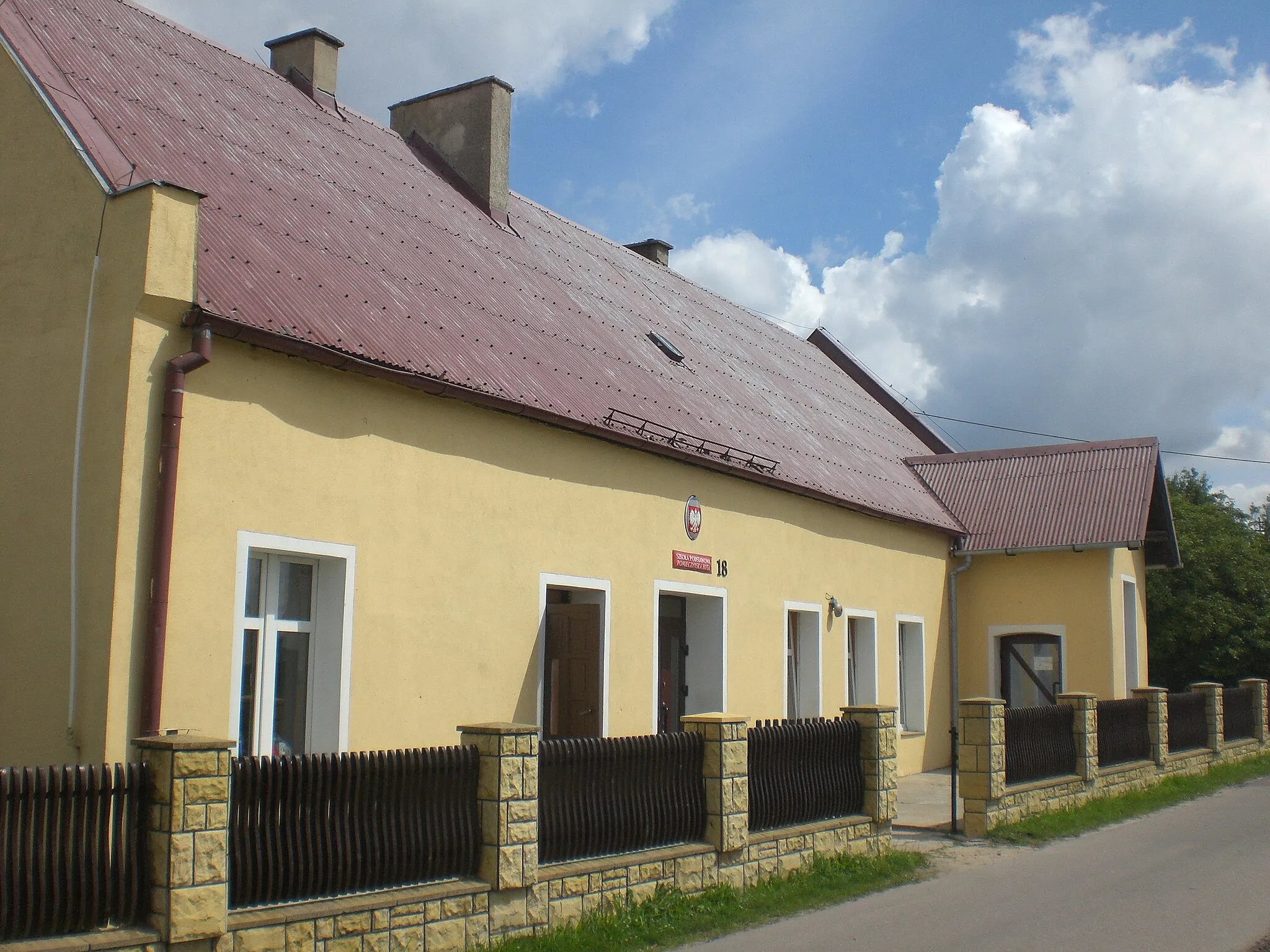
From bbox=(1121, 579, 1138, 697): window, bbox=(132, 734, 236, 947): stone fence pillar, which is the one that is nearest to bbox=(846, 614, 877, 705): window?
bbox=(1121, 579, 1138, 697): window

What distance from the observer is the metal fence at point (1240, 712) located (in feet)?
77.8

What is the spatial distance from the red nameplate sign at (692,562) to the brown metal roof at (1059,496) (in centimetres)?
912

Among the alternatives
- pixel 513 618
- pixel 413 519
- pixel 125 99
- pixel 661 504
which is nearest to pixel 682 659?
pixel 661 504

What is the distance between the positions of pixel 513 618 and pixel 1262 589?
26.9 metres

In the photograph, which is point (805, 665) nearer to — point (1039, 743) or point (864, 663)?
point (864, 663)

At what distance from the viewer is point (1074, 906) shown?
392 inches

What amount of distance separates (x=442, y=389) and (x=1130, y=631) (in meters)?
17.0

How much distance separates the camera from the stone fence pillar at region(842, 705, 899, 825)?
12.2 m

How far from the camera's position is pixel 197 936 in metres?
6.61

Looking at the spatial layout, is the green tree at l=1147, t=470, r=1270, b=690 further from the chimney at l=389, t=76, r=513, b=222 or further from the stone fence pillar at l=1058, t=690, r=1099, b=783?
the chimney at l=389, t=76, r=513, b=222

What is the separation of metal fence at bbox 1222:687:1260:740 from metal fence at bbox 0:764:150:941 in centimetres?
2136

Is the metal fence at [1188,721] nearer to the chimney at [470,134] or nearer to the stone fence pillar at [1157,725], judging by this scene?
the stone fence pillar at [1157,725]

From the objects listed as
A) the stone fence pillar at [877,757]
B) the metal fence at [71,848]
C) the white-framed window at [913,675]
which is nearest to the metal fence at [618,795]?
the stone fence pillar at [877,757]

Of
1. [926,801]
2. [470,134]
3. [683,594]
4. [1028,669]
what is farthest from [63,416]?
[1028,669]
